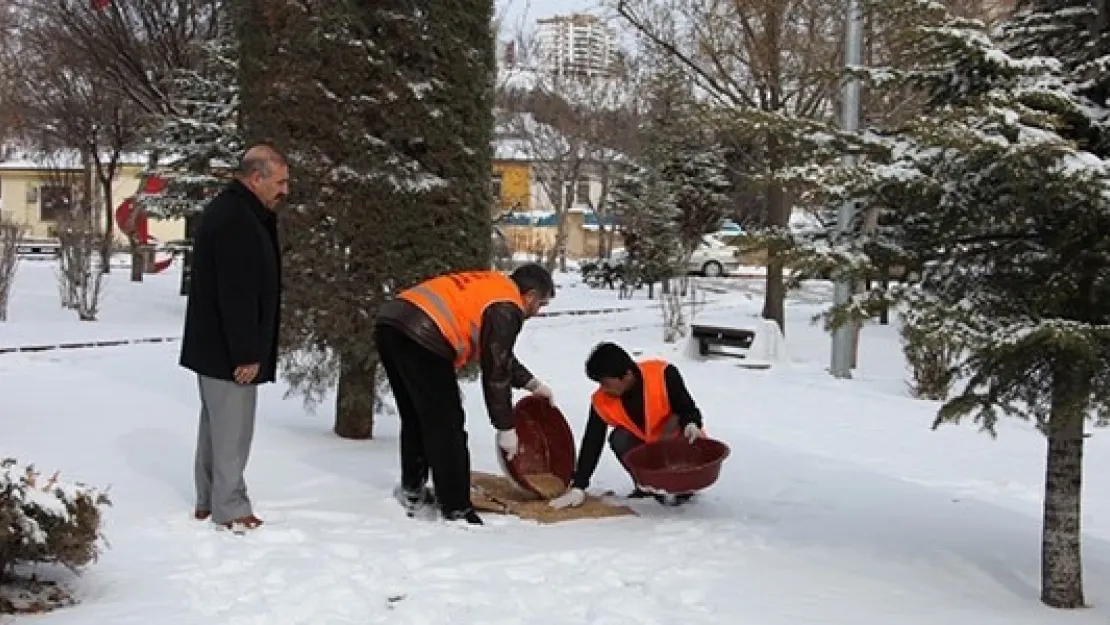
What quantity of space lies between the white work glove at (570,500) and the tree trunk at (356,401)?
5.85 feet

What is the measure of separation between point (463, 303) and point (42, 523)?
233 centimetres

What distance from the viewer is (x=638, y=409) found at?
22.3 ft

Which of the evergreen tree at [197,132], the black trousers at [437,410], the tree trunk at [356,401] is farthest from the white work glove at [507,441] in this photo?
the evergreen tree at [197,132]

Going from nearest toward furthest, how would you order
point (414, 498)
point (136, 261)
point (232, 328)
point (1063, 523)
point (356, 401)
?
point (1063, 523)
point (232, 328)
point (414, 498)
point (356, 401)
point (136, 261)

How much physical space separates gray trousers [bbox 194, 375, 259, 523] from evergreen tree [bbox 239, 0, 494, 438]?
182cm

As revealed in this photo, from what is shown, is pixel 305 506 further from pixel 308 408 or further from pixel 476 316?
pixel 308 408

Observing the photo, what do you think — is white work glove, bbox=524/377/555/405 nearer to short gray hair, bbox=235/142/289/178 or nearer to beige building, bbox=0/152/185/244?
short gray hair, bbox=235/142/289/178

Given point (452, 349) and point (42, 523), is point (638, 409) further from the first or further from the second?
point (42, 523)

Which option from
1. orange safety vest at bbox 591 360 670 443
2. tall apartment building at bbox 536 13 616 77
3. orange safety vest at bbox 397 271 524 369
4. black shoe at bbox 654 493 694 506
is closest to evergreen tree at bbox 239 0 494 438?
orange safety vest at bbox 397 271 524 369

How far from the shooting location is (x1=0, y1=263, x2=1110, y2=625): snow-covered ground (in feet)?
15.2

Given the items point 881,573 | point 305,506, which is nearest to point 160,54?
point 305,506

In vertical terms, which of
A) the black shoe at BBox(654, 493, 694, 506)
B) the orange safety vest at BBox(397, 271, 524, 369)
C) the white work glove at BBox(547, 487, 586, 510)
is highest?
the orange safety vest at BBox(397, 271, 524, 369)

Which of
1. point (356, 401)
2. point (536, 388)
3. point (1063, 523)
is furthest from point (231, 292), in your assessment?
point (1063, 523)

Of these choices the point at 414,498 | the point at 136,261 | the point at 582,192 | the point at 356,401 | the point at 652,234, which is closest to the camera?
the point at 414,498
